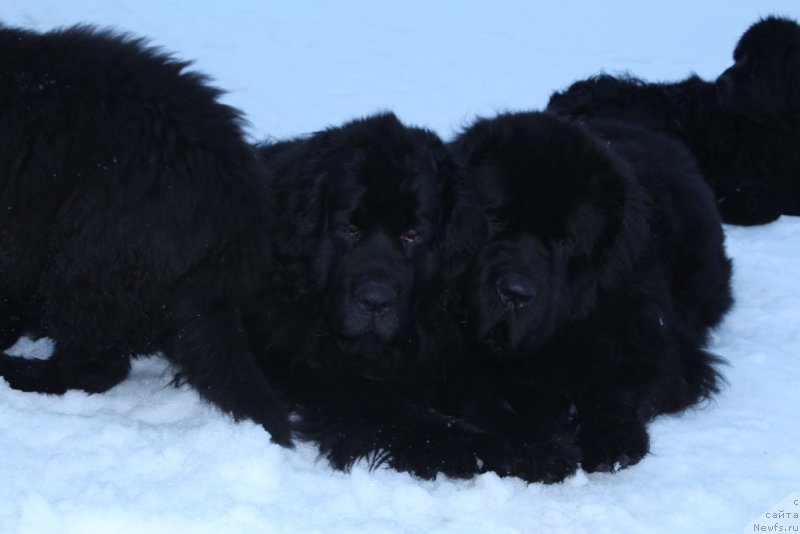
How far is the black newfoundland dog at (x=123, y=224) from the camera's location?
3.09 m

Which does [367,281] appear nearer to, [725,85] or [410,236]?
[410,236]

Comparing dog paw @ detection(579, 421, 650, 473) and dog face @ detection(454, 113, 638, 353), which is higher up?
dog face @ detection(454, 113, 638, 353)

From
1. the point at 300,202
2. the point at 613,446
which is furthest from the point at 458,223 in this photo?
the point at 613,446

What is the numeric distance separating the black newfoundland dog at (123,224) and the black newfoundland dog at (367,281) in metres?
0.16

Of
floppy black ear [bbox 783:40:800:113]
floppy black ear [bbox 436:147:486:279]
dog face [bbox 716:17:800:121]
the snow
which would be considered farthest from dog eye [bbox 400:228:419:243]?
floppy black ear [bbox 783:40:800:113]

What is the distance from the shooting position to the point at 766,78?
6164 mm

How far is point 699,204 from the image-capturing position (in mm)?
4195

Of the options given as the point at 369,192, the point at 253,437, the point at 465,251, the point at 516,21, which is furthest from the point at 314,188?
the point at 516,21

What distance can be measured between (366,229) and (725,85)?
3.75 meters

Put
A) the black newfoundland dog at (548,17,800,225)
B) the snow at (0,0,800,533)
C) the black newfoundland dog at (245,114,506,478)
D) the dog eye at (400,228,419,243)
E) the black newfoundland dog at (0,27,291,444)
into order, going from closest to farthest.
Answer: the snow at (0,0,800,533) → the black newfoundland dog at (0,27,291,444) → the black newfoundland dog at (245,114,506,478) → the dog eye at (400,228,419,243) → the black newfoundland dog at (548,17,800,225)

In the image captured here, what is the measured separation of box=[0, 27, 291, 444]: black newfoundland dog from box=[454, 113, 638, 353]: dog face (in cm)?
82

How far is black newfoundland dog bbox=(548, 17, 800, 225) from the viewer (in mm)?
6094

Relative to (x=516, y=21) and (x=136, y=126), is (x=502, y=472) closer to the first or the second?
(x=136, y=126)

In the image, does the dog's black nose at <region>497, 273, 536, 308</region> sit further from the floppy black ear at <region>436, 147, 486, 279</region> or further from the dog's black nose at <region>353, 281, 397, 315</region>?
the dog's black nose at <region>353, 281, 397, 315</region>
